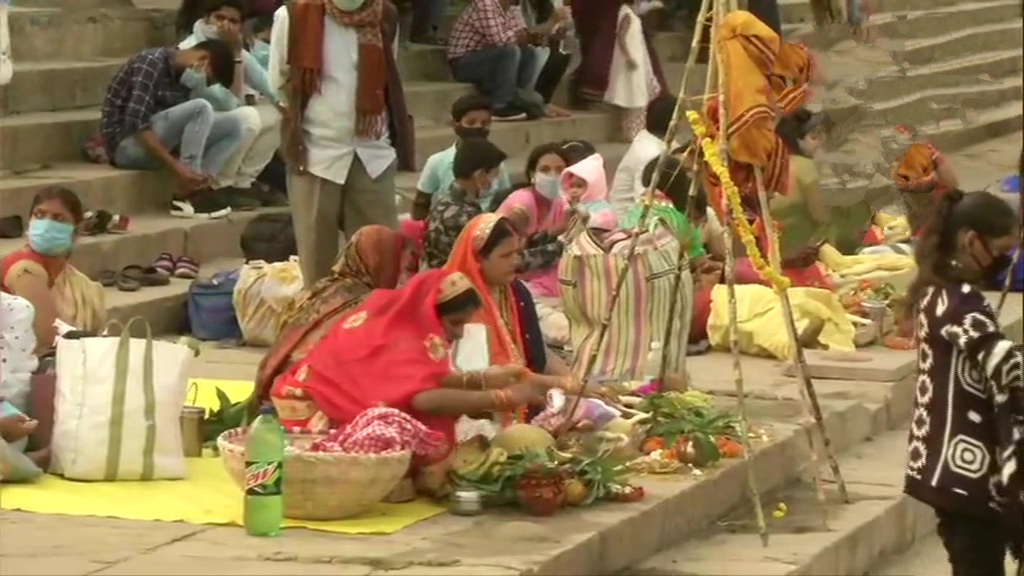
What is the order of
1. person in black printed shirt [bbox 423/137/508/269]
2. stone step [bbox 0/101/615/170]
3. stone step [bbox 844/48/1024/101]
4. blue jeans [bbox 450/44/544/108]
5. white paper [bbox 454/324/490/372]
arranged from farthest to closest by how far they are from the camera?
stone step [bbox 844/48/1024/101]
blue jeans [bbox 450/44/544/108]
stone step [bbox 0/101/615/170]
person in black printed shirt [bbox 423/137/508/269]
white paper [bbox 454/324/490/372]

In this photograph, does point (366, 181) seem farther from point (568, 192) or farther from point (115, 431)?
point (115, 431)

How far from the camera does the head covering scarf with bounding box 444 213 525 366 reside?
7.04 metres

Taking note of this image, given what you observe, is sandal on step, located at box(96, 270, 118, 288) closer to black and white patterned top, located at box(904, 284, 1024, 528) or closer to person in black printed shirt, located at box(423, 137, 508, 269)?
person in black printed shirt, located at box(423, 137, 508, 269)

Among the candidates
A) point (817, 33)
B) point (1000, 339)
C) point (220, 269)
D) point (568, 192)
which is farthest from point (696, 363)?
point (817, 33)

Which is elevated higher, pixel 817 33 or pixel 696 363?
pixel 817 33

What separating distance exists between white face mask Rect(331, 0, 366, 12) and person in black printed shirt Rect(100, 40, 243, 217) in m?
1.90

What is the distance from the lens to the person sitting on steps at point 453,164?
32.3 ft

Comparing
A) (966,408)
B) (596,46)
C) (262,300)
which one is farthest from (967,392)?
(596,46)

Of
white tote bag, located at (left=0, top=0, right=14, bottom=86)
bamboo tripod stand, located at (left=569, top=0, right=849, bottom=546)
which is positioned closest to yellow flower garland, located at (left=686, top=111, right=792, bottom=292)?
bamboo tripod stand, located at (left=569, top=0, right=849, bottom=546)

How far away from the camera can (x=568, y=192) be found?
952 centimetres

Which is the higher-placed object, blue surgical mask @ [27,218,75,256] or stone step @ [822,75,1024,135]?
blue surgical mask @ [27,218,75,256]

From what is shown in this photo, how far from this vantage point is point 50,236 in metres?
7.48

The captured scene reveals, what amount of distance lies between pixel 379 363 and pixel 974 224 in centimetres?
177

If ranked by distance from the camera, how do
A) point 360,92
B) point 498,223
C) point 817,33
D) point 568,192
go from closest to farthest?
point 498,223
point 360,92
point 568,192
point 817,33
